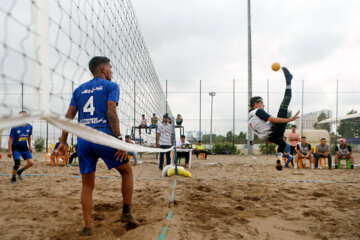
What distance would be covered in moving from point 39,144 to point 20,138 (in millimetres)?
12460

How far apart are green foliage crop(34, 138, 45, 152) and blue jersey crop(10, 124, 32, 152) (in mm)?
12318

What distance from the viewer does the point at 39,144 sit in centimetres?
1606

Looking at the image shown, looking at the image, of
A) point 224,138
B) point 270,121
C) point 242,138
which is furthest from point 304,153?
point 242,138

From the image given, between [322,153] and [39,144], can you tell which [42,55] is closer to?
[322,153]

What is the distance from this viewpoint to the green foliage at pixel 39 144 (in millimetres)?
16005

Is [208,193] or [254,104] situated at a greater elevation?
[254,104]

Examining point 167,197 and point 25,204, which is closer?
point 25,204

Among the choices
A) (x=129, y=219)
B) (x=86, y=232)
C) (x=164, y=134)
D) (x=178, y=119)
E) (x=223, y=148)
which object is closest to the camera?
(x=86, y=232)

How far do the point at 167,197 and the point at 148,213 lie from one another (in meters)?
0.71

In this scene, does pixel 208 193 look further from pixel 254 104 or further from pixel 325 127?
pixel 325 127

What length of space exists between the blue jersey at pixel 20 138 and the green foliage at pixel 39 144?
12318 mm

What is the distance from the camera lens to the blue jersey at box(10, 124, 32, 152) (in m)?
4.96

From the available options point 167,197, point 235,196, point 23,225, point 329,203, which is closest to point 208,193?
point 235,196

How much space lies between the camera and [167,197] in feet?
11.2
